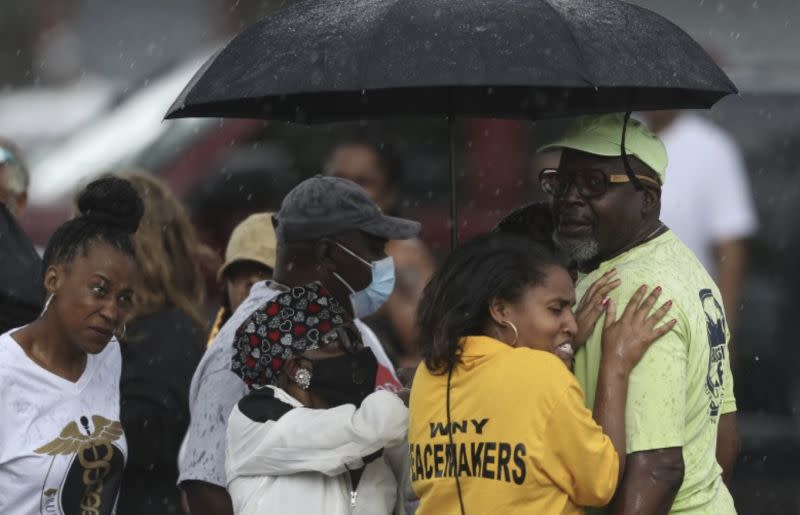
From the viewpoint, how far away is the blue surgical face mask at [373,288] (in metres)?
5.33

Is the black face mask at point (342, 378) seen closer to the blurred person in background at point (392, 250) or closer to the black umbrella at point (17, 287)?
the black umbrella at point (17, 287)

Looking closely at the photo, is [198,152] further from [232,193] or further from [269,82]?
[269,82]

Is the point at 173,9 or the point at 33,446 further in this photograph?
the point at 173,9

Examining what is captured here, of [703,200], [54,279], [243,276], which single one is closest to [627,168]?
[54,279]

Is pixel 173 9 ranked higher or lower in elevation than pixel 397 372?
higher

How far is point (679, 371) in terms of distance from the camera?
14.8 ft

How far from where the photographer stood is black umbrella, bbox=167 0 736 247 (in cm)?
450

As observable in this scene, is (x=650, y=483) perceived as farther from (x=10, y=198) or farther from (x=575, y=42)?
(x=10, y=198)

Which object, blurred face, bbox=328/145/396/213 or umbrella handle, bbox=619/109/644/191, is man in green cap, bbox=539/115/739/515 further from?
blurred face, bbox=328/145/396/213

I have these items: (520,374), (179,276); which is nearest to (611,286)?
(520,374)

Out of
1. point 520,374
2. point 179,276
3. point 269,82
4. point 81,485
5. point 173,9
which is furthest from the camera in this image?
point 173,9

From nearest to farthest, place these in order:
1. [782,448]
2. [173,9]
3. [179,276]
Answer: [179,276] < [782,448] < [173,9]

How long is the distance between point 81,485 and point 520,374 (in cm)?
145

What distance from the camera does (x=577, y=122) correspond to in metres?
4.95
